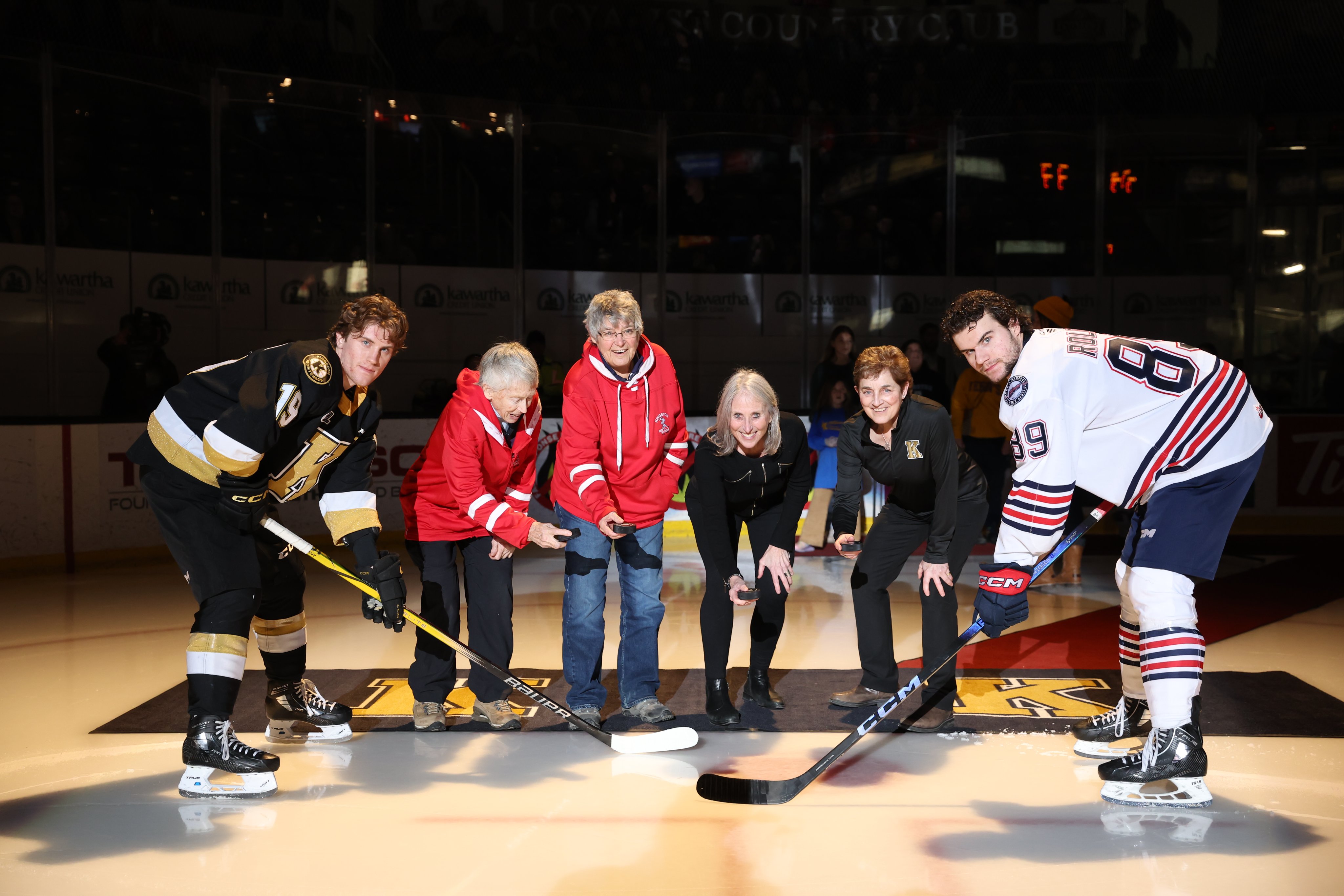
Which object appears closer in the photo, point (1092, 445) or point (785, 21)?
point (1092, 445)

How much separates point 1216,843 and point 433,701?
6.71 ft

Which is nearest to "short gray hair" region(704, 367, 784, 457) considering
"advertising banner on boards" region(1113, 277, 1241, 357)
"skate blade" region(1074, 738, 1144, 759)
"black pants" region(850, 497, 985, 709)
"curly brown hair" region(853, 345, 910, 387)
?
"curly brown hair" region(853, 345, 910, 387)

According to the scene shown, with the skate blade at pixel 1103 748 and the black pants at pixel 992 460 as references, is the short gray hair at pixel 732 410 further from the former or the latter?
the black pants at pixel 992 460

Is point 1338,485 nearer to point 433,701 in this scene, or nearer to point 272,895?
point 433,701

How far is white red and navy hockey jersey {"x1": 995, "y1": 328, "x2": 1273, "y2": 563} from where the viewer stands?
2443mm

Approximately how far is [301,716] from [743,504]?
140cm

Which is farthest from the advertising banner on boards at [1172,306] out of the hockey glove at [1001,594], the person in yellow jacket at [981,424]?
the hockey glove at [1001,594]

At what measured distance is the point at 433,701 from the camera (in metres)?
3.14

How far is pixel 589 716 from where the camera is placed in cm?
311

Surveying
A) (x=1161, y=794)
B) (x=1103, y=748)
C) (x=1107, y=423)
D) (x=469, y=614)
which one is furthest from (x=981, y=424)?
(x=469, y=614)

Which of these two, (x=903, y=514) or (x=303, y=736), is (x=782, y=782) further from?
(x=303, y=736)

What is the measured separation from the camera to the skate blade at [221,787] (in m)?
2.58

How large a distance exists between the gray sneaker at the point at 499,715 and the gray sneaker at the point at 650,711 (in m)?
0.33


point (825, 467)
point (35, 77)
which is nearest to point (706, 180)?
point (825, 467)
